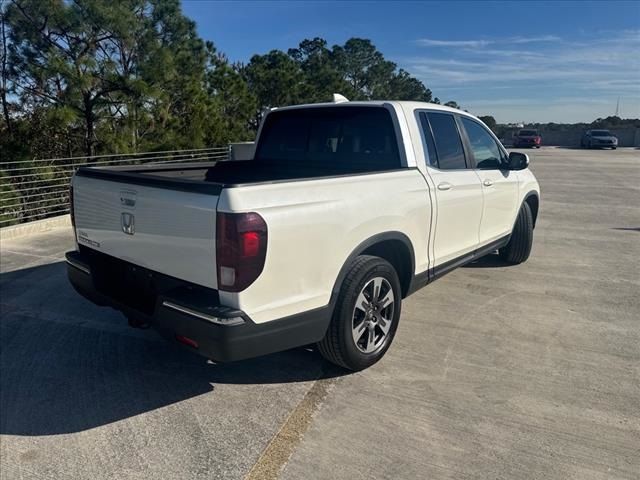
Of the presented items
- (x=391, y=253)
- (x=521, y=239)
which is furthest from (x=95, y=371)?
(x=521, y=239)

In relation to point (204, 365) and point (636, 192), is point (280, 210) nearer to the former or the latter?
point (204, 365)

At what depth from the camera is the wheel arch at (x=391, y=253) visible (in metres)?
3.01

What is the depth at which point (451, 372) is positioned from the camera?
3.41 meters

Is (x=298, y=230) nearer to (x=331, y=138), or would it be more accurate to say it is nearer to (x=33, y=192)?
(x=331, y=138)

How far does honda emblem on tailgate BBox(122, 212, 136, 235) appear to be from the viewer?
2934mm

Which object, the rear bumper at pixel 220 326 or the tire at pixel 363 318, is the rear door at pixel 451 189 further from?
the rear bumper at pixel 220 326

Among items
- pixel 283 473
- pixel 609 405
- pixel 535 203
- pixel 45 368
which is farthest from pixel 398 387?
pixel 535 203

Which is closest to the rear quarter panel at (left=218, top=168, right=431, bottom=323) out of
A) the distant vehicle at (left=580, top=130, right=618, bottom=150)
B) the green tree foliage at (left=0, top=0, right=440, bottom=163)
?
the green tree foliage at (left=0, top=0, right=440, bottom=163)

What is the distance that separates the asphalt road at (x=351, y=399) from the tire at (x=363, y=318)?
178 mm

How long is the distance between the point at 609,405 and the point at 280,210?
7.81 ft

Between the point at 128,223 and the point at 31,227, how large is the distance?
250 inches

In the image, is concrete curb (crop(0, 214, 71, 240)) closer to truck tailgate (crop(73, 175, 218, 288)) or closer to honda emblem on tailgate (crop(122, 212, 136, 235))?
truck tailgate (crop(73, 175, 218, 288))

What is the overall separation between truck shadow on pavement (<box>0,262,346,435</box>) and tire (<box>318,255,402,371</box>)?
27 centimetres

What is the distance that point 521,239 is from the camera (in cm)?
583
